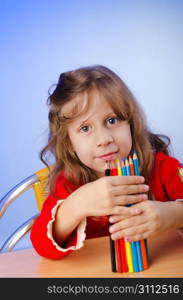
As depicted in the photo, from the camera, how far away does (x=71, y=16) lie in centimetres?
244

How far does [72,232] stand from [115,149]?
A: 174mm

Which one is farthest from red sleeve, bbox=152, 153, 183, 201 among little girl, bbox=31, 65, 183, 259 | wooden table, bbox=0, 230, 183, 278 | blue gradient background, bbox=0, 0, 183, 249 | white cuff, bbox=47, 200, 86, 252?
blue gradient background, bbox=0, 0, 183, 249

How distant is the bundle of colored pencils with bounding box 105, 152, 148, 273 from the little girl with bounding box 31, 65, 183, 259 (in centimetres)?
1

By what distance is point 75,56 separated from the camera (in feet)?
7.96

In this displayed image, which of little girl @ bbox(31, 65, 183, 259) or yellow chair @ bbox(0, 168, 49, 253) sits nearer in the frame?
little girl @ bbox(31, 65, 183, 259)

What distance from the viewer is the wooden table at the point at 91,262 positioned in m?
0.64

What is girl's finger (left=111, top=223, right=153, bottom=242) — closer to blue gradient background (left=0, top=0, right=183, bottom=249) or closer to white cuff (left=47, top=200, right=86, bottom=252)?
white cuff (left=47, top=200, right=86, bottom=252)

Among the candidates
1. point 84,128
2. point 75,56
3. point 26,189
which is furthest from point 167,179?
point 75,56

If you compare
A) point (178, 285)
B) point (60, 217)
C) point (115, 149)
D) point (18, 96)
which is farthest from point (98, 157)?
point (18, 96)

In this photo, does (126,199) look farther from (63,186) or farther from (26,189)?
(26,189)

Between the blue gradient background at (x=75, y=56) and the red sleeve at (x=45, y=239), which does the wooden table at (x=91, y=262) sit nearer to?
the red sleeve at (x=45, y=239)

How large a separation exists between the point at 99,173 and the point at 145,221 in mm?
303

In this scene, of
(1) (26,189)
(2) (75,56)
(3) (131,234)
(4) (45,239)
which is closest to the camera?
(3) (131,234)

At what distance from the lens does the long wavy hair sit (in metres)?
0.84
